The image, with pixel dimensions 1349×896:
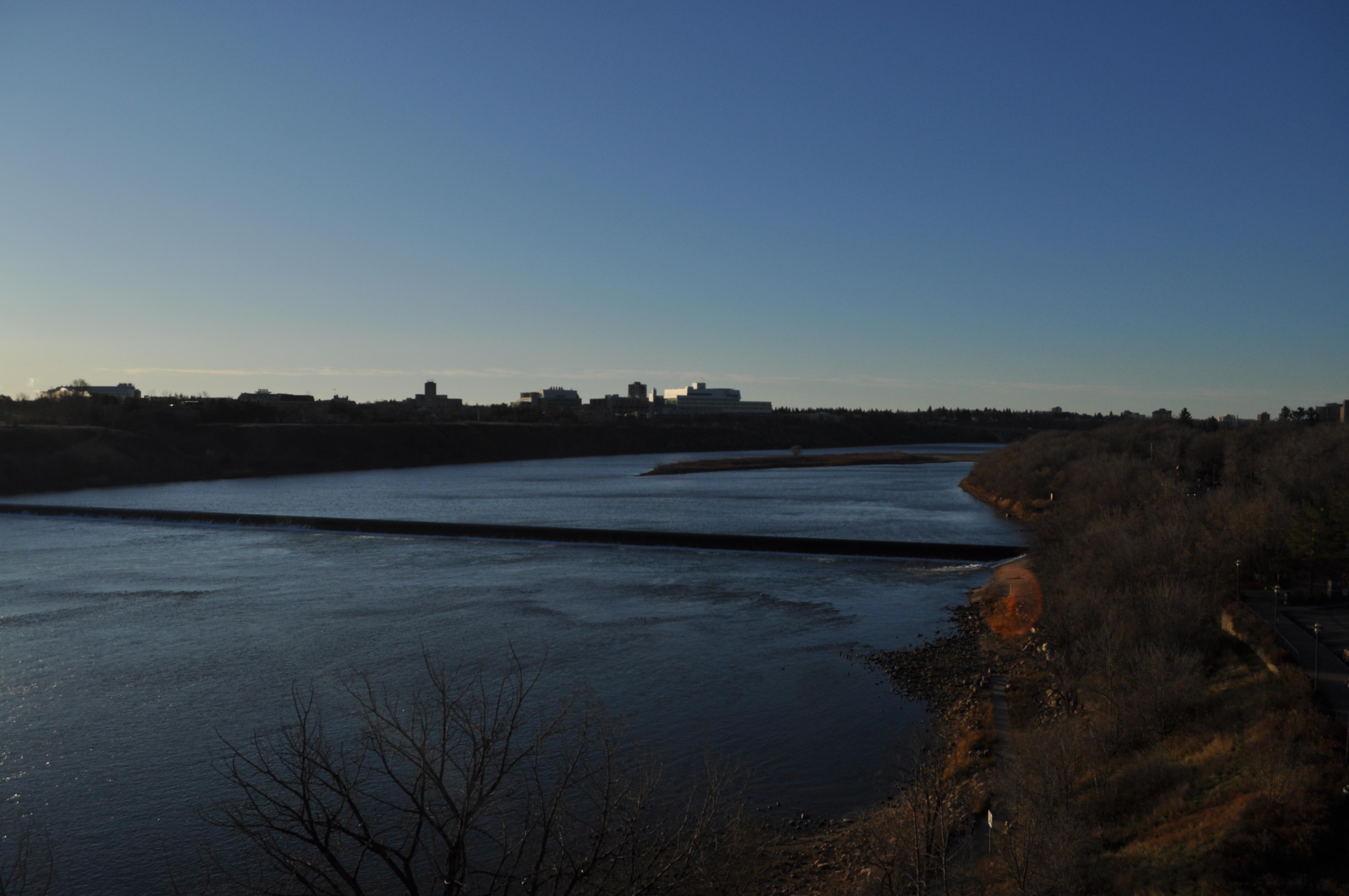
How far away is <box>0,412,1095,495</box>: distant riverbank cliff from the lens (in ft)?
A: 211

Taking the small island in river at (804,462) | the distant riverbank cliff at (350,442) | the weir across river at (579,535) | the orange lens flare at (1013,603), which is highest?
the distant riverbank cliff at (350,442)

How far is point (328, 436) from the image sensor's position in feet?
285

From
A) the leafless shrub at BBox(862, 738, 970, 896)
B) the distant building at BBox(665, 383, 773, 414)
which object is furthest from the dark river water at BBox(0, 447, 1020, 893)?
the distant building at BBox(665, 383, 773, 414)

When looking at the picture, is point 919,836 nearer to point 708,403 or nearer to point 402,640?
point 402,640

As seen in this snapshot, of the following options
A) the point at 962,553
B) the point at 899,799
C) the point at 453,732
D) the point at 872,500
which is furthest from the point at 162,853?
the point at 872,500

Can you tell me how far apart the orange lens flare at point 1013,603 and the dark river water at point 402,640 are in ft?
3.20

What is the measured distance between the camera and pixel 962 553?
94.9 feet

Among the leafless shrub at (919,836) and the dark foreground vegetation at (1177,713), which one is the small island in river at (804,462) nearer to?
the dark foreground vegetation at (1177,713)

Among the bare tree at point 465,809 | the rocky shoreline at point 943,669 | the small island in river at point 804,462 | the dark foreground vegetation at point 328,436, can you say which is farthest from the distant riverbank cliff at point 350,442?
the rocky shoreline at point 943,669

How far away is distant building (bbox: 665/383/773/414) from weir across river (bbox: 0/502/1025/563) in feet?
477

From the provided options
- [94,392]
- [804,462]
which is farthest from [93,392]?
[804,462]

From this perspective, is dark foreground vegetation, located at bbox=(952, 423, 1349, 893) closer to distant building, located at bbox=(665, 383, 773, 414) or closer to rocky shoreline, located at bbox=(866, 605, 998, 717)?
rocky shoreline, located at bbox=(866, 605, 998, 717)

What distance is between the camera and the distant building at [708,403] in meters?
190

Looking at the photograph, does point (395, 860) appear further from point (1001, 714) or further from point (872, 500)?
point (872, 500)
